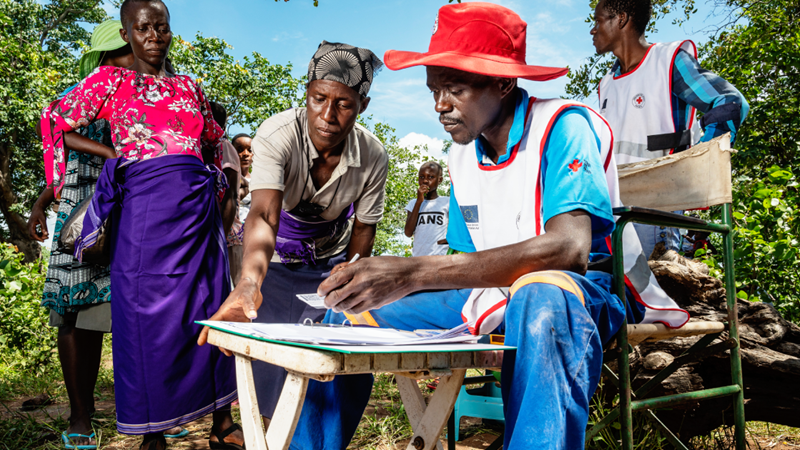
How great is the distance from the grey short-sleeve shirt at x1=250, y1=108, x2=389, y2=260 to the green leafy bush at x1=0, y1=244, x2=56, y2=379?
3.48 meters

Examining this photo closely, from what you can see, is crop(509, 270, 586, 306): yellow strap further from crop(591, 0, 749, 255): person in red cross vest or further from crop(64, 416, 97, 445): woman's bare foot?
crop(64, 416, 97, 445): woman's bare foot

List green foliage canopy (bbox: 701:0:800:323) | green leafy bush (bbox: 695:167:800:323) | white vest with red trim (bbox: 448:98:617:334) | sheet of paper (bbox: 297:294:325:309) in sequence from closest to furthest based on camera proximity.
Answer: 1. sheet of paper (bbox: 297:294:325:309)
2. white vest with red trim (bbox: 448:98:617:334)
3. green leafy bush (bbox: 695:167:800:323)
4. green foliage canopy (bbox: 701:0:800:323)

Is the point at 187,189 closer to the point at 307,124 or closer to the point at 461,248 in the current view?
the point at 307,124

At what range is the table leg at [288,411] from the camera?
3.42ft

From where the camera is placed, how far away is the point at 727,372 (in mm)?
2527

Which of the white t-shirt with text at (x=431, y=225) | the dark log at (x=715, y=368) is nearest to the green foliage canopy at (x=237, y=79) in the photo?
the white t-shirt with text at (x=431, y=225)

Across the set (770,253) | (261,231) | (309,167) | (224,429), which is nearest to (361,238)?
(309,167)

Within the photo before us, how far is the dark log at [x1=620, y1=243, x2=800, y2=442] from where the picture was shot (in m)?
2.50

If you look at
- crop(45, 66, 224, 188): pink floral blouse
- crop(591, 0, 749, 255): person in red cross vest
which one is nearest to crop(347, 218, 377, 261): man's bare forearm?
crop(45, 66, 224, 188): pink floral blouse

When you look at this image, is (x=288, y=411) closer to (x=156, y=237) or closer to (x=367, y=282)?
(x=367, y=282)

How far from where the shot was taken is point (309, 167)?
93.7 inches

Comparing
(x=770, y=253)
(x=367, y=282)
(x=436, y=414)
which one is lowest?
(x=436, y=414)

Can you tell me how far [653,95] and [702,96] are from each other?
239 mm

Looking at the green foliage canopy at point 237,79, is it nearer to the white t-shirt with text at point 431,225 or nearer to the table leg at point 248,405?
the white t-shirt with text at point 431,225
